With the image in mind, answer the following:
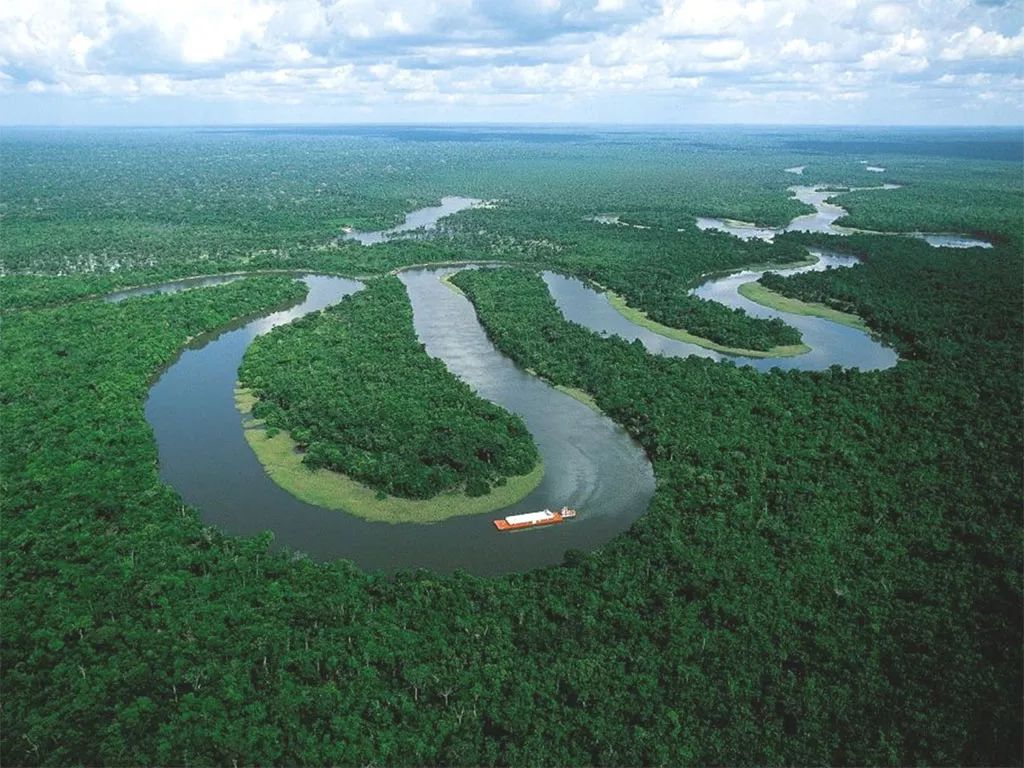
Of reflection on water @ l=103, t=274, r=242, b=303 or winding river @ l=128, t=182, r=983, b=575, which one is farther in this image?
reflection on water @ l=103, t=274, r=242, b=303

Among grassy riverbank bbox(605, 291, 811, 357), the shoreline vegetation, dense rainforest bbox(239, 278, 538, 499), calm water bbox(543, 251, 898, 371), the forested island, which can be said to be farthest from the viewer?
grassy riverbank bbox(605, 291, 811, 357)

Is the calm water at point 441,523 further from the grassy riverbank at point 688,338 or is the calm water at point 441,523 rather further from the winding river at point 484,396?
the grassy riverbank at point 688,338

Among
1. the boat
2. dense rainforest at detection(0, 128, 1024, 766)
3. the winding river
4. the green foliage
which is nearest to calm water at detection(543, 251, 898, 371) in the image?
the winding river

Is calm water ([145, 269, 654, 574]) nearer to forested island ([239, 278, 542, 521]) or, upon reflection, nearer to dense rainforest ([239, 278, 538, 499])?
forested island ([239, 278, 542, 521])

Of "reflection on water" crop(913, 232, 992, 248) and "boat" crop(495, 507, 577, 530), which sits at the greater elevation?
"boat" crop(495, 507, 577, 530)

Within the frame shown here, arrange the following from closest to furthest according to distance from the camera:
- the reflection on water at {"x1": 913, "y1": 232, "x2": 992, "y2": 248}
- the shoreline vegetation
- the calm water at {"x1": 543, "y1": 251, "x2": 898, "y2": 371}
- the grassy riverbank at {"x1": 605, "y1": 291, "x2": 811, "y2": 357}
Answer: the shoreline vegetation, the calm water at {"x1": 543, "y1": 251, "x2": 898, "y2": 371}, the grassy riverbank at {"x1": 605, "y1": 291, "x2": 811, "y2": 357}, the reflection on water at {"x1": 913, "y1": 232, "x2": 992, "y2": 248}

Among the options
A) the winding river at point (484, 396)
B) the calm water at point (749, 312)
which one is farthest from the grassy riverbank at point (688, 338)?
the winding river at point (484, 396)
